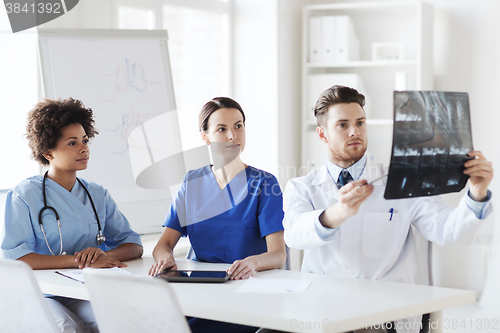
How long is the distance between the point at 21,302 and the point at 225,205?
80cm

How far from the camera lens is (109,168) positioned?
2697mm

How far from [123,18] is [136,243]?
59.0 inches

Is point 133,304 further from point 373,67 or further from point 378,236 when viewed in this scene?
point 373,67

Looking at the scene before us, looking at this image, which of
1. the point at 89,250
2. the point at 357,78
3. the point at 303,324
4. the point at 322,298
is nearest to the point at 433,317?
the point at 322,298

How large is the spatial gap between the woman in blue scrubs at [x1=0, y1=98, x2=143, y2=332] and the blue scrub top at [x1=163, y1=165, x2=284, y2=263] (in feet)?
0.83

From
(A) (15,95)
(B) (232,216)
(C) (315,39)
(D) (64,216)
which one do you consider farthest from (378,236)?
(C) (315,39)

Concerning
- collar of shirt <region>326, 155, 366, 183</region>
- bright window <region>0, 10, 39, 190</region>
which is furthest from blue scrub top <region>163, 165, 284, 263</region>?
bright window <region>0, 10, 39, 190</region>

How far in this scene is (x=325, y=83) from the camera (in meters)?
3.72

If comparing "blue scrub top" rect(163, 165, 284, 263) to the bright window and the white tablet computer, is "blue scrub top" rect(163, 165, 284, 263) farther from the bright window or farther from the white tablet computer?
the bright window

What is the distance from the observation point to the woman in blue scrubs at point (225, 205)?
6.65ft

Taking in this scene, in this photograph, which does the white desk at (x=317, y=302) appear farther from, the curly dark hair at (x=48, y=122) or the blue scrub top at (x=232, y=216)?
the curly dark hair at (x=48, y=122)

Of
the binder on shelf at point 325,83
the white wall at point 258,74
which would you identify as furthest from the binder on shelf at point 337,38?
the white wall at point 258,74

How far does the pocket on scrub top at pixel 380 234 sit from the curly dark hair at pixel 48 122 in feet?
3.92

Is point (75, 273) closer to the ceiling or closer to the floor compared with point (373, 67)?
closer to the floor
